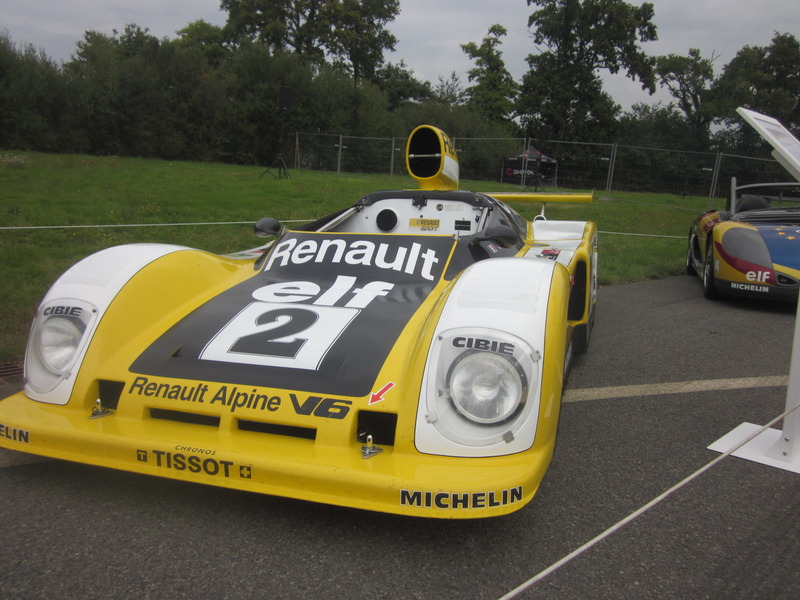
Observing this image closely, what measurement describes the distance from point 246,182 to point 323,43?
2792 cm

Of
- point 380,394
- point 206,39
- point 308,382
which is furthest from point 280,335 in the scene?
point 206,39

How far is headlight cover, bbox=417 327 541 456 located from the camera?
2.03 m

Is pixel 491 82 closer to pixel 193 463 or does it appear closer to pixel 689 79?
pixel 689 79

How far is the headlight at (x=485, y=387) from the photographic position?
2070mm

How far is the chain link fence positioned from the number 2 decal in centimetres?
1391

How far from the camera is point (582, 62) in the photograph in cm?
3656

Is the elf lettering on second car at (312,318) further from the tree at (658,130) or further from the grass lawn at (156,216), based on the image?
the tree at (658,130)

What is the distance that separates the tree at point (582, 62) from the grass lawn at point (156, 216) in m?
22.7

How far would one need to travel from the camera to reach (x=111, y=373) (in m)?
2.42

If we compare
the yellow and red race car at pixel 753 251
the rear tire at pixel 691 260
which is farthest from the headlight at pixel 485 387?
the rear tire at pixel 691 260

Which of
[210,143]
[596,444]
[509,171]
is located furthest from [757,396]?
[210,143]

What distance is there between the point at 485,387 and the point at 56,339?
5.71 feet

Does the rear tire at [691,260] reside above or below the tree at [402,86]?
below

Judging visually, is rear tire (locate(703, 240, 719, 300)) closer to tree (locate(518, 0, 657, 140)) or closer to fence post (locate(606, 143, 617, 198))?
fence post (locate(606, 143, 617, 198))
